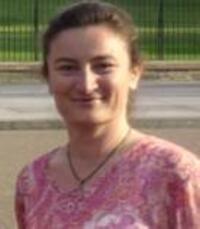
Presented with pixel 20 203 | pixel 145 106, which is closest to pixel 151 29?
pixel 145 106

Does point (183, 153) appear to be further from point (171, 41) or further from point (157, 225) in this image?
point (171, 41)

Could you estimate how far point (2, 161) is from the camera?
13.7 meters

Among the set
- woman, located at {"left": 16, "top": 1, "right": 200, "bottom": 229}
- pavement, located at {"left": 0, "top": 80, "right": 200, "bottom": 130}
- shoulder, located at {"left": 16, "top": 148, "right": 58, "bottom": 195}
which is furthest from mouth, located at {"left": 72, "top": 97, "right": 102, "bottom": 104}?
pavement, located at {"left": 0, "top": 80, "right": 200, "bottom": 130}

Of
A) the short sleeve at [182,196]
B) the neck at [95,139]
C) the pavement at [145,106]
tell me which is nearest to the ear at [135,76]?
the neck at [95,139]

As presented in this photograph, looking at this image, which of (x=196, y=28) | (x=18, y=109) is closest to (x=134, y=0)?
(x=196, y=28)

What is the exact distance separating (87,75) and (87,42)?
84 mm

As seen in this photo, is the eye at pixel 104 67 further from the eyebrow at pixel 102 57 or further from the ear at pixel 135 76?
the ear at pixel 135 76

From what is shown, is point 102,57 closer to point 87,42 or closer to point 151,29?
point 87,42

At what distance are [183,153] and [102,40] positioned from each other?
1.18 ft

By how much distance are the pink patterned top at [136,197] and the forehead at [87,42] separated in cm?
27

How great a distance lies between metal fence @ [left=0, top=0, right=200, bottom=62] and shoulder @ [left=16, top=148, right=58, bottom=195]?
23165mm

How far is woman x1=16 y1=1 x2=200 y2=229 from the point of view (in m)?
3.07

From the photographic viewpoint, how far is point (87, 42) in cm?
308

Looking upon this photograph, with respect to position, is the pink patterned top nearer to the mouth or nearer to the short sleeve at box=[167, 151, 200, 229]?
the short sleeve at box=[167, 151, 200, 229]
